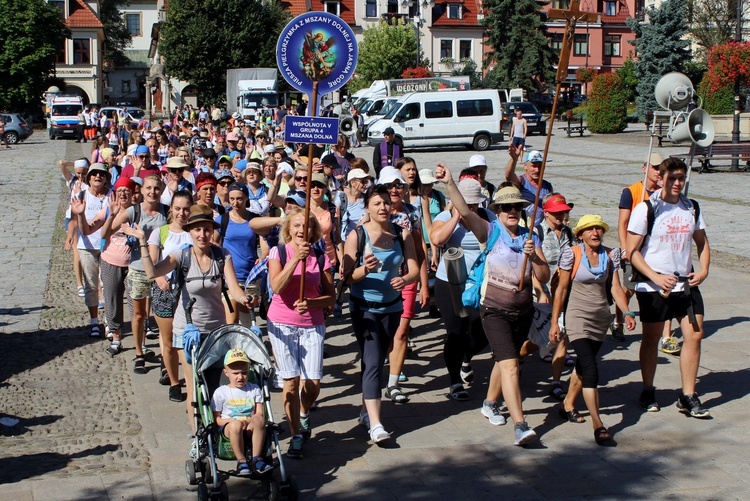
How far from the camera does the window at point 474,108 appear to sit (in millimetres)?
36719

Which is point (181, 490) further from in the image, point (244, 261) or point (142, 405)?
point (244, 261)

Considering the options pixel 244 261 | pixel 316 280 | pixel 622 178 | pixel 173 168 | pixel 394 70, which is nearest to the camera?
pixel 316 280

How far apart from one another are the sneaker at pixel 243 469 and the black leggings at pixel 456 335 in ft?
8.69

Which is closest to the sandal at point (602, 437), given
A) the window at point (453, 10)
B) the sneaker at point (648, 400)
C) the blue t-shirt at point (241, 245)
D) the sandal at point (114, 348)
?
the sneaker at point (648, 400)

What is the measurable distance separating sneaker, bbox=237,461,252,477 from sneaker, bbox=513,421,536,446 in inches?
76.9

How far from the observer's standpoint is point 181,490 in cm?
596

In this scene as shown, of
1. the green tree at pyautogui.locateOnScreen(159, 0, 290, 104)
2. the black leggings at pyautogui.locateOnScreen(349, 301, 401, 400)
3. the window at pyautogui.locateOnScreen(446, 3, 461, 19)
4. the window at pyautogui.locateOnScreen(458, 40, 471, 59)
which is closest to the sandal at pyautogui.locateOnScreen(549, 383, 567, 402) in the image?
the black leggings at pyautogui.locateOnScreen(349, 301, 401, 400)

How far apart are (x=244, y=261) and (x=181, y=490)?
10.2 feet

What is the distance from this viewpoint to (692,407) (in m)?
7.34

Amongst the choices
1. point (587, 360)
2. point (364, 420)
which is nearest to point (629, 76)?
point (587, 360)

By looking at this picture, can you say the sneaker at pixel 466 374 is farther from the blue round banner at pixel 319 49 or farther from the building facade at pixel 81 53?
the building facade at pixel 81 53

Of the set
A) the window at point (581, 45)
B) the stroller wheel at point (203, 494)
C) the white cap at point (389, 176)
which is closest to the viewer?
the stroller wheel at point (203, 494)

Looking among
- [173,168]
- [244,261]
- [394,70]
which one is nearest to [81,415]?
[244,261]

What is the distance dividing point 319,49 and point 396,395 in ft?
9.11
